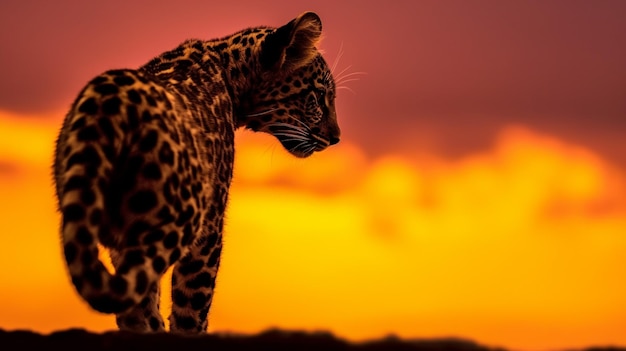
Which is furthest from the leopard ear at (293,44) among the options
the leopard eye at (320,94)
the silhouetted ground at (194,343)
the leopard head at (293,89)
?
the silhouetted ground at (194,343)

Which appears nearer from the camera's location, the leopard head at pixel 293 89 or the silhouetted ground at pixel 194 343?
the silhouetted ground at pixel 194 343

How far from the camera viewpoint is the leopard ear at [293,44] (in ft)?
44.7

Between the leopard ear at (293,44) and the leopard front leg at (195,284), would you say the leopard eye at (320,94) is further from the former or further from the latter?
the leopard front leg at (195,284)

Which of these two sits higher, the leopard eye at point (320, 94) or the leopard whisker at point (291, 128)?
the leopard eye at point (320, 94)

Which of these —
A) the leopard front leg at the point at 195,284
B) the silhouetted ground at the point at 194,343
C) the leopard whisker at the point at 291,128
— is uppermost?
the leopard whisker at the point at 291,128

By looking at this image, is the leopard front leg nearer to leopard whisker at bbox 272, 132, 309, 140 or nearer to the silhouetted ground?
leopard whisker at bbox 272, 132, 309, 140

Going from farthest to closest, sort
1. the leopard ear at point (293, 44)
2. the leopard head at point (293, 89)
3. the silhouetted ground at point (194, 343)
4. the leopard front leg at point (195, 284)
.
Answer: the leopard head at point (293, 89), the leopard ear at point (293, 44), the leopard front leg at point (195, 284), the silhouetted ground at point (194, 343)

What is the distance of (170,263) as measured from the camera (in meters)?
10.3

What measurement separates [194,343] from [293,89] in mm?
5481

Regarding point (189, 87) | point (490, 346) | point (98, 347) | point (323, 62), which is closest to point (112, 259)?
point (98, 347)

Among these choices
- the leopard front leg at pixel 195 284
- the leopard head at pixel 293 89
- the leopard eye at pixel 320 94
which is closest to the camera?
the leopard front leg at pixel 195 284

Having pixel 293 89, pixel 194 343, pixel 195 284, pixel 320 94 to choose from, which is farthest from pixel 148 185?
pixel 320 94

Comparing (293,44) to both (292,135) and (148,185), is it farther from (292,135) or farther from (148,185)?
(148,185)

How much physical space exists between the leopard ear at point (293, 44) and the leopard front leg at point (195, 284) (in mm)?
2660
